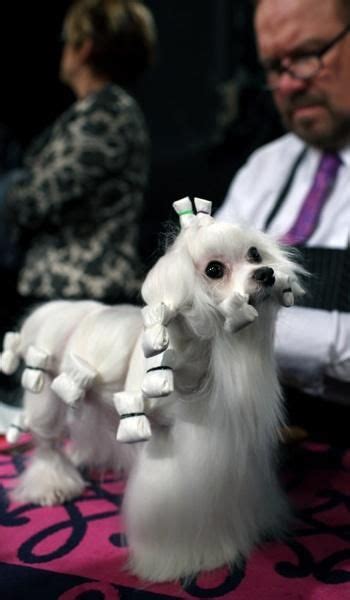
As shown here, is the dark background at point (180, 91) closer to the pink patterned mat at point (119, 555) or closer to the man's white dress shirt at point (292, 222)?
the man's white dress shirt at point (292, 222)

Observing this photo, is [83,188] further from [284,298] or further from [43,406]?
[284,298]

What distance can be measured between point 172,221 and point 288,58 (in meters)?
0.62

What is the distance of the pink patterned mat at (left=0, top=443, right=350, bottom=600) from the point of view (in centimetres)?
68

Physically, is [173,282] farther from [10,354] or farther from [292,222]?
[292,222]

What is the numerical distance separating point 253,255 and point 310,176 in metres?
0.65

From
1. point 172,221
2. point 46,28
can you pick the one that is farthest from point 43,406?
point 46,28

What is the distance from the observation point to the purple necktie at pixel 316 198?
1189mm

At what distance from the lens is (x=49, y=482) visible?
3.02 ft

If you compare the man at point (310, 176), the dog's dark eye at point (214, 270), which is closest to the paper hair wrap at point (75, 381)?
the dog's dark eye at point (214, 270)

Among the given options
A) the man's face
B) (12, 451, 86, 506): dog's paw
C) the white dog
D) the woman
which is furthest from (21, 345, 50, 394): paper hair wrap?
the man's face

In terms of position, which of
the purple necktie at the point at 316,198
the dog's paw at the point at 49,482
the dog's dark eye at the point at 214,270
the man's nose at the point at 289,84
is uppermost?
the man's nose at the point at 289,84

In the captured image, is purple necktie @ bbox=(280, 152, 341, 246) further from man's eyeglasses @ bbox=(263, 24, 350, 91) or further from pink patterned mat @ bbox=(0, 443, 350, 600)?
pink patterned mat @ bbox=(0, 443, 350, 600)

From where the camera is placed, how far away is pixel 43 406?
0.89 metres

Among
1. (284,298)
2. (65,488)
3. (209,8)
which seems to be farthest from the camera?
(209,8)
